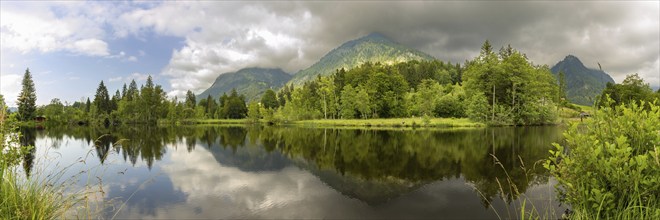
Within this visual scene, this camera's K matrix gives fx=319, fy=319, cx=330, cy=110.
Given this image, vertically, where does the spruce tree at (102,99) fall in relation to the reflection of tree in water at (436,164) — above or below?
above

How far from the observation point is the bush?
5195 mm

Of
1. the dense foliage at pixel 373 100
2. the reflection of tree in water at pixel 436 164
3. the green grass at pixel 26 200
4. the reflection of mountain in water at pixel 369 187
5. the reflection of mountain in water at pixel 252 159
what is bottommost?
the reflection of mountain in water at pixel 252 159

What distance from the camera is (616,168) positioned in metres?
5.39

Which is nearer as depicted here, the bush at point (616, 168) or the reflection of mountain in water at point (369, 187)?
Result: the bush at point (616, 168)

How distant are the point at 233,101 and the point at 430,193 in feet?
475

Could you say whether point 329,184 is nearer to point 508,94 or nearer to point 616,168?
point 616,168

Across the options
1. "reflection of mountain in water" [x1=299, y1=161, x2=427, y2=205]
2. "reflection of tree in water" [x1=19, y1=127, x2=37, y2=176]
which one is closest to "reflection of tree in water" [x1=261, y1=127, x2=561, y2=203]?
"reflection of mountain in water" [x1=299, y1=161, x2=427, y2=205]

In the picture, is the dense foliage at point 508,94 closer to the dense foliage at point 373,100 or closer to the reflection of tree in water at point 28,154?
the dense foliage at point 373,100

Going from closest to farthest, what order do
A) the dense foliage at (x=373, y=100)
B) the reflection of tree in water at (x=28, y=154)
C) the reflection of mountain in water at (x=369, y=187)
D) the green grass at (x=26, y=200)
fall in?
1. the green grass at (x=26, y=200)
2. the reflection of tree in water at (x=28, y=154)
3. the reflection of mountain in water at (x=369, y=187)
4. the dense foliage at (x=373, y=100)

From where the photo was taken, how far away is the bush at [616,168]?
17.0 ft

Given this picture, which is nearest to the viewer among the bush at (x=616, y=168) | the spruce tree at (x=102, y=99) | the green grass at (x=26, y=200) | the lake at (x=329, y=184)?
the bush at (x=616, y=168)

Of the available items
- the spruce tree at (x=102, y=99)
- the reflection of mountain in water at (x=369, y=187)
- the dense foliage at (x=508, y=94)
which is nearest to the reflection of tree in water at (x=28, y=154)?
the reflection of mountain in water at (x=369, y=187)

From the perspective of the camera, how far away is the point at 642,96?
7775 centimetres

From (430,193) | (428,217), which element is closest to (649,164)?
(428,217)
